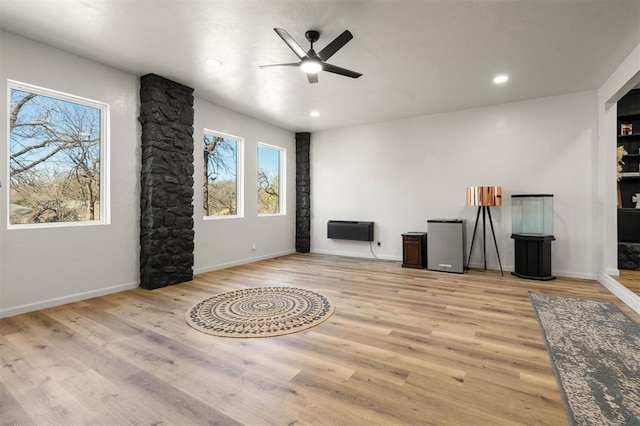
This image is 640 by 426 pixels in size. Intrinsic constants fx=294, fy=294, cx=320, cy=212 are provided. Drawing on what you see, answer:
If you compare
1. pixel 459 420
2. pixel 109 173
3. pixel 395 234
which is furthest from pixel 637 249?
pixel 109 173

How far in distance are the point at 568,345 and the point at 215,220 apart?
4.64 metres

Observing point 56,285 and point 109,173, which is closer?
point 56,285

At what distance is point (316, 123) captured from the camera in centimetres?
611

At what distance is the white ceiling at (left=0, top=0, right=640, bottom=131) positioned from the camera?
2502 mm

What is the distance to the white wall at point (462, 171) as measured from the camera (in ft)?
14.5

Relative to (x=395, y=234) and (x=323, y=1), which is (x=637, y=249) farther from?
(x=323, y=1)

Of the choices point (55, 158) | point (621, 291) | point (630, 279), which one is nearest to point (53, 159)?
point (55, 158)

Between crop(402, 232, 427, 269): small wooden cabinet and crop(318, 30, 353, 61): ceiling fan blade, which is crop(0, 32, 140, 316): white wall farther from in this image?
crop(402, 232, 427, 269): small wooden cabinet

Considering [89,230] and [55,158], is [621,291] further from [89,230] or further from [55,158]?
[55,158]

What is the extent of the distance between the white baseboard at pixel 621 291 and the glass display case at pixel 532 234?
56cm

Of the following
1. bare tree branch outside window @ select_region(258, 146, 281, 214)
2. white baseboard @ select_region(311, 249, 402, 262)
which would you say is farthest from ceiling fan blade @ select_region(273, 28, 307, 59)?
white baseboard @ select_region(311, 249, 402, 262)

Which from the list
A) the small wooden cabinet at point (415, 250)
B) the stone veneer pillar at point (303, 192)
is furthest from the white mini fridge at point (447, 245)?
the stone veneer pillar at point (303, 192)

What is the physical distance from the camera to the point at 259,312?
3004 mm

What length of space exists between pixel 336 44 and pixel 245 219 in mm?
3651
